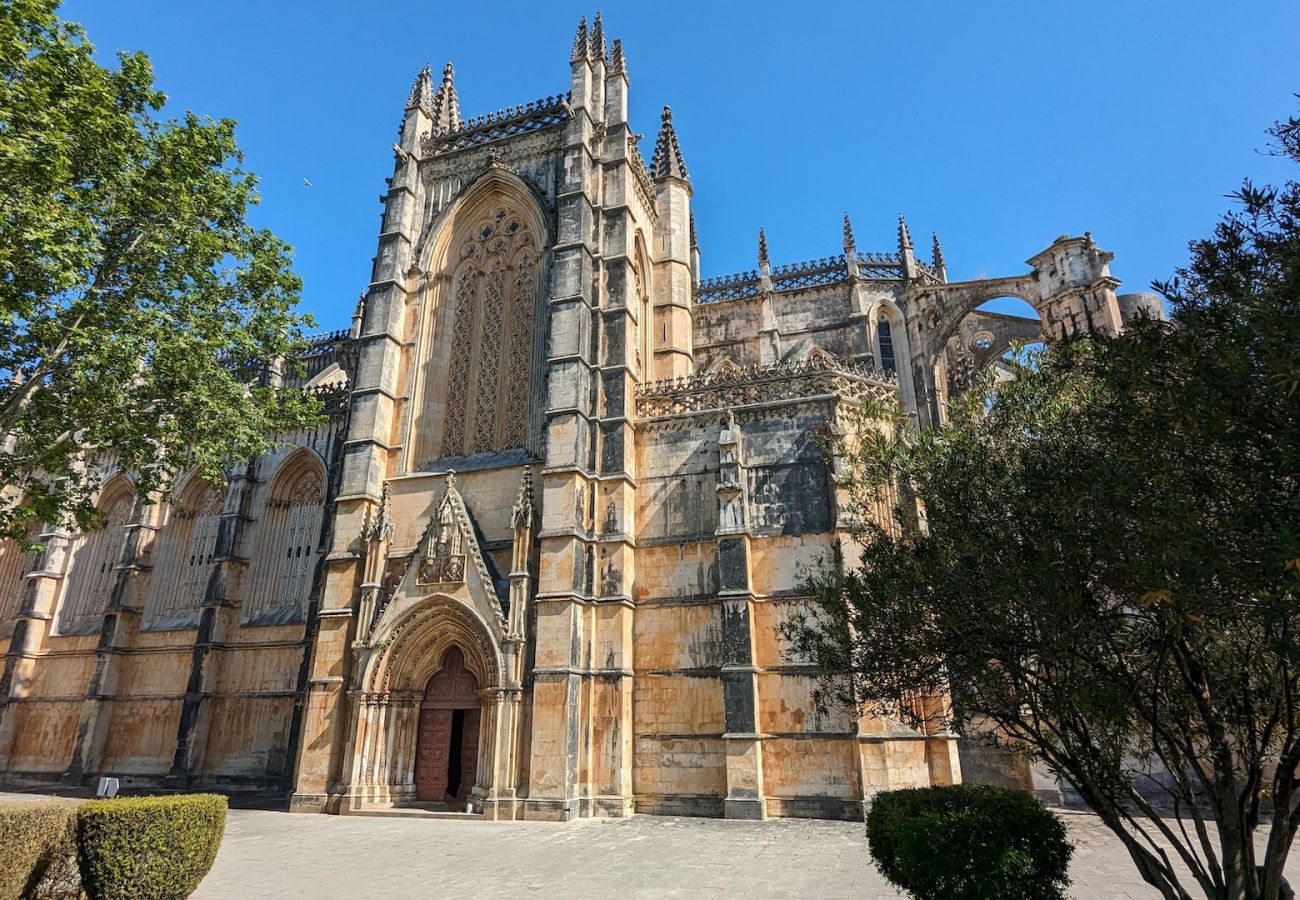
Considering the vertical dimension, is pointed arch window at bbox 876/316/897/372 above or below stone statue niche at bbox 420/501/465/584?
above

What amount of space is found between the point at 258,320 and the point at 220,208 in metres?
2.24

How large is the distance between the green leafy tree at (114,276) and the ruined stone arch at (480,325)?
Result: 5522mm

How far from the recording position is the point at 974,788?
7.36 m

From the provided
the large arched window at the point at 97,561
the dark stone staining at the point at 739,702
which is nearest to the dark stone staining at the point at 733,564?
the dark stone staining at the point at 739,702

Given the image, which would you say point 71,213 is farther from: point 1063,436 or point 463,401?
point 1063,436

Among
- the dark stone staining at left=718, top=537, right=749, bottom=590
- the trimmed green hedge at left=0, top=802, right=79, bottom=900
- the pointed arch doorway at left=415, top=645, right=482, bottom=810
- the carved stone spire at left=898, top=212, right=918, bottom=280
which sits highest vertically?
the carved stone spire at left=898, top=212, right=918, bottom=280

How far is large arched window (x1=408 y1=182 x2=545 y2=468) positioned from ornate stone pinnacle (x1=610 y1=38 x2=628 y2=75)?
16.3ft

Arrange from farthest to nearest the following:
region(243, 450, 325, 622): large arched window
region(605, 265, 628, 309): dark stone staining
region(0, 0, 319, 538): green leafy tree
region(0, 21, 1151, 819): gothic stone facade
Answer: region(243, 450, 325, 622): large arched window
region(605, 265, 628, 309): dark stone staining
region(0, 21, 1151, 819): gothic stone facade
region(0, 0, 319, 538): green leafy tree

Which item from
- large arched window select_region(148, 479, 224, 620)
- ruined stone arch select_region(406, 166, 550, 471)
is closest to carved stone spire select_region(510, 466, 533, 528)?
ruined stone arch select_region(406, 166, 550, 471)

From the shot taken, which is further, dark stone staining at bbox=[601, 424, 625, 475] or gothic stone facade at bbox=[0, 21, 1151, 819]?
dark stone staining at bbox=[601, 424, 625, 475]

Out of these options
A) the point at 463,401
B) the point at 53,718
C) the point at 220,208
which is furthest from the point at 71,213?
the point at 53,718

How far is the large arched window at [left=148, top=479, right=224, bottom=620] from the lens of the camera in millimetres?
24453

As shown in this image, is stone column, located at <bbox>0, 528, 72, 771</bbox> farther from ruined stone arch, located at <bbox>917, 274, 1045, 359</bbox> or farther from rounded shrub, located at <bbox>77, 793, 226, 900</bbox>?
ruined stone arch, located at <bbox>917, 274, 1045, 359</bbox>

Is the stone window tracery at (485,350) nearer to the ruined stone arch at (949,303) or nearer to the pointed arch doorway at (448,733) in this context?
the pointed arch doorway at (448,733)
